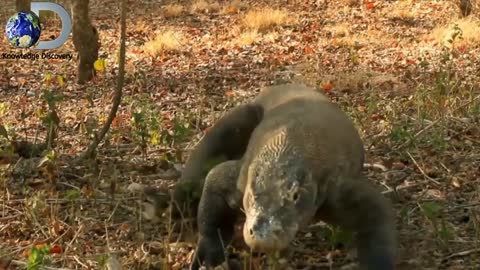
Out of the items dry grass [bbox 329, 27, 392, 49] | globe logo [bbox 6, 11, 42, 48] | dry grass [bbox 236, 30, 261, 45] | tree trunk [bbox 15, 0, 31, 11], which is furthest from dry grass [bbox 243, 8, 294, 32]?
globe logo [bbox 6, 11, 42, 48]

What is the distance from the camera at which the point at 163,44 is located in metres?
11.3

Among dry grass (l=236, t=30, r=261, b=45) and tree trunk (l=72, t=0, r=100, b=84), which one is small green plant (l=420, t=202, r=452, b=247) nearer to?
tree trunk (l=72, t=0, r=100, b=84)

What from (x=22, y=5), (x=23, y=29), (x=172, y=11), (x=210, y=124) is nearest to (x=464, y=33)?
(x=210, y=124)

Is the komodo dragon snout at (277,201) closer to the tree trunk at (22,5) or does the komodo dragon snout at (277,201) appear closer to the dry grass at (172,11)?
the tree trunk at (22,5)

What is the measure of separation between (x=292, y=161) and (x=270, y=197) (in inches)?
11.6

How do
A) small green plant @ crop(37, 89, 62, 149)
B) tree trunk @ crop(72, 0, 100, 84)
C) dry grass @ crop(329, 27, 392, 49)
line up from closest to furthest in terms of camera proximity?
small green plant @ crop(37, 89, 62, 149) < tree trunk @ crop(72, 0, 100, 84) < dry grass @ crop(329, 27, 392, 49)

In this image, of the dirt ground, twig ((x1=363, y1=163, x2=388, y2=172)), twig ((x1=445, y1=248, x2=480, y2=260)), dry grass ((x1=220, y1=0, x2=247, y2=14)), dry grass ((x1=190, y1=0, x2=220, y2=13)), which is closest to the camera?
twig ((x1=445, y1=248, x2=480, y2=260))

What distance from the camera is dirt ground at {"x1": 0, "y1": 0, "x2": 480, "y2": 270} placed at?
3650 millimetres

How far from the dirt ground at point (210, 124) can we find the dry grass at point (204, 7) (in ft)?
11.5

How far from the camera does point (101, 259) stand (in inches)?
127

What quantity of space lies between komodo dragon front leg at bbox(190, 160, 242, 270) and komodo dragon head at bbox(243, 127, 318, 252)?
0.81ft

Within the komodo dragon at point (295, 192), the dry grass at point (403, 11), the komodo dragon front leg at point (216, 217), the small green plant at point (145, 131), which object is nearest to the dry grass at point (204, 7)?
the dry grass at point (403, 11)

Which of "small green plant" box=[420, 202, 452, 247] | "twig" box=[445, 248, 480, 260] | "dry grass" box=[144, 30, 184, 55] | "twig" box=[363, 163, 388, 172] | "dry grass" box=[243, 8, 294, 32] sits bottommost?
"dry grass" box=[144, 30, 184, 55]

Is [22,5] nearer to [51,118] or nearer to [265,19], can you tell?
[265,19]
